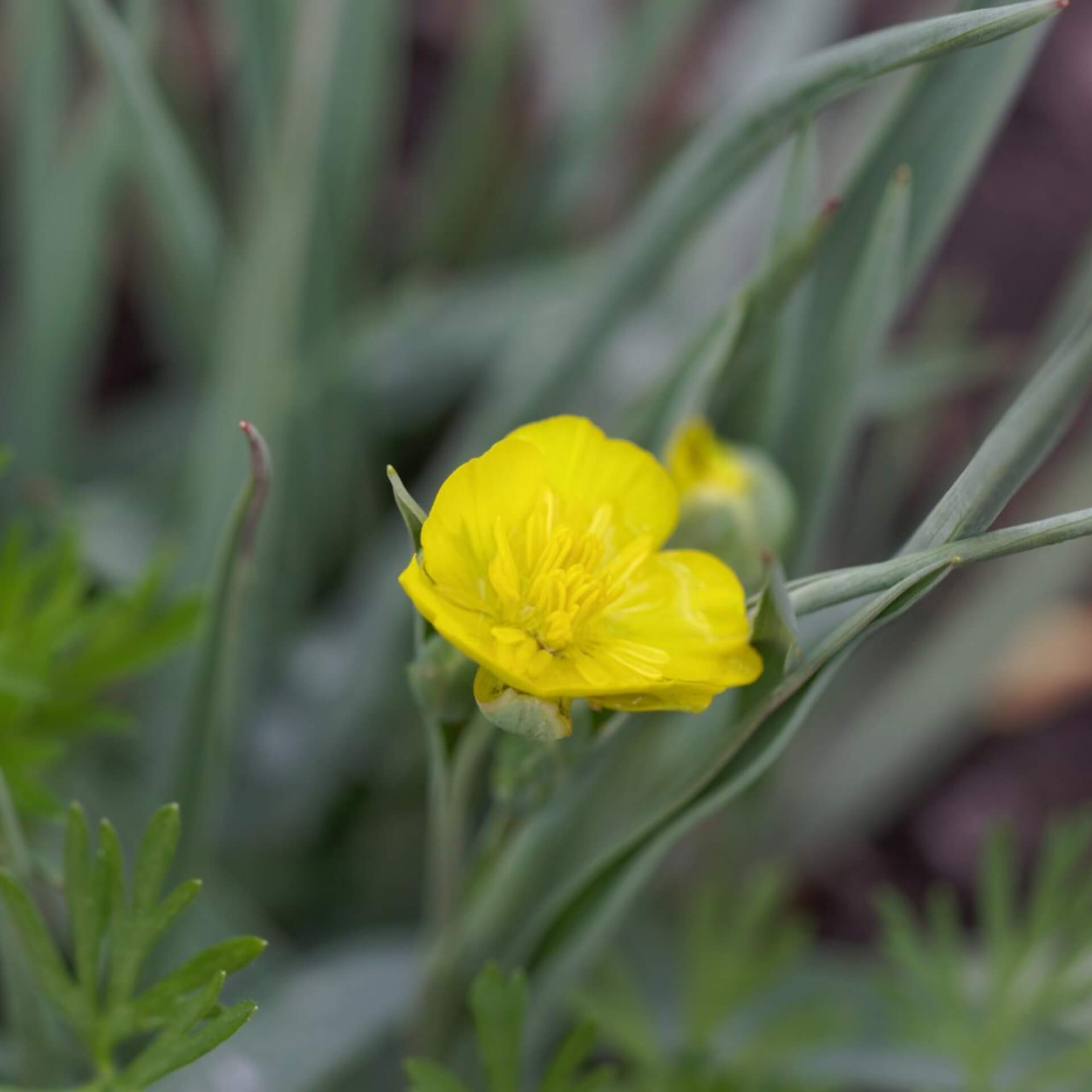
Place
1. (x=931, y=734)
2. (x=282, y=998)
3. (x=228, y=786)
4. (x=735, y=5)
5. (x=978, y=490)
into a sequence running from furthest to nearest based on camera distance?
(x=735, y=5), (x=931, y=734), (x=228, y=786), (x=282, y=998), (x=978, y=490)

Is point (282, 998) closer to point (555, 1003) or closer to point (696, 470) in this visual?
point (555, 1003)

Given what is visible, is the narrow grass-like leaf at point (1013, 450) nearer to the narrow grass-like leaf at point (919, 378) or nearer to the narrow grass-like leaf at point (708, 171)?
the narrow grass-like leaf at point (708, 171)

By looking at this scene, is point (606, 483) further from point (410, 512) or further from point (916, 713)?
point (916, 713)

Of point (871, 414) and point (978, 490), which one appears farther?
point (871, 414)


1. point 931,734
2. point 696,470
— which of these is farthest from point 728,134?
point 931,734

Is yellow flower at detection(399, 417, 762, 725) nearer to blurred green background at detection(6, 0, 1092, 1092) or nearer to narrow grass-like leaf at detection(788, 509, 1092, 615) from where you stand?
narrow grass-like leaf at detection(788, 509, 1092, 615)

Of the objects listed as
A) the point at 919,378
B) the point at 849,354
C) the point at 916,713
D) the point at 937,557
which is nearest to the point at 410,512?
the point at 937,557
